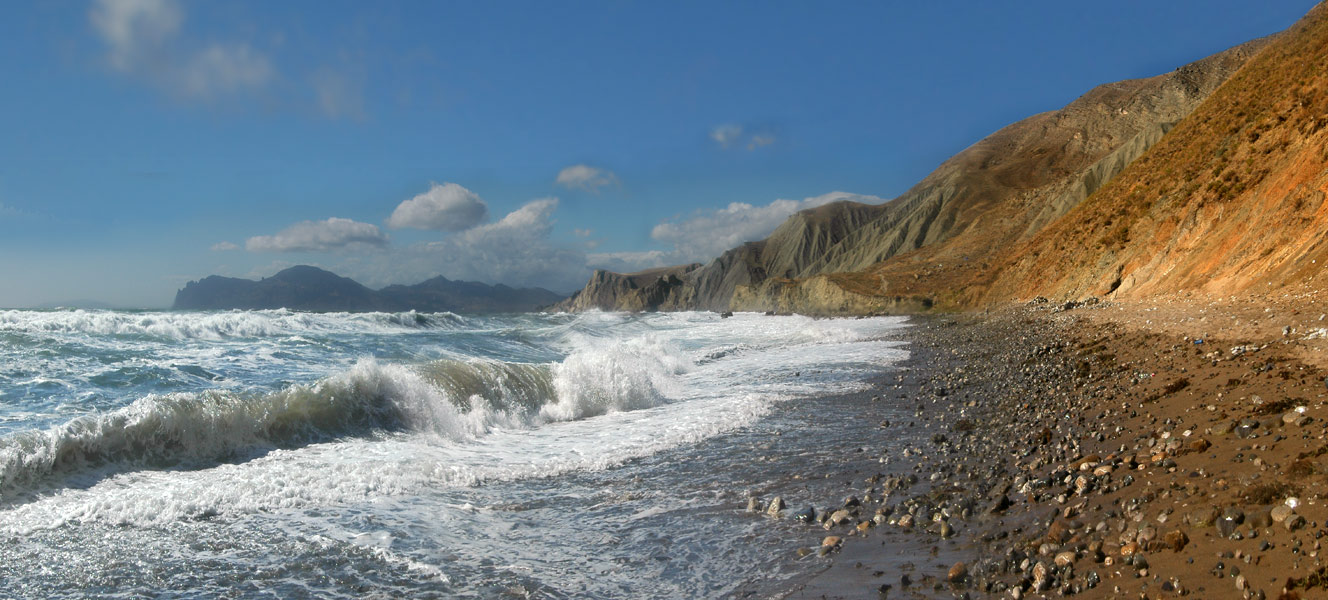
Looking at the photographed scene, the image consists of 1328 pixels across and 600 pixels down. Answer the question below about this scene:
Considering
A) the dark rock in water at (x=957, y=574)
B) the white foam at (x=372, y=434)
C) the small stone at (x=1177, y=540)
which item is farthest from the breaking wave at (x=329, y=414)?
the small stone at (x=1177, y=540)

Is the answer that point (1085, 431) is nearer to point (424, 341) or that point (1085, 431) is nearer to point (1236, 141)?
point (1236, 141)

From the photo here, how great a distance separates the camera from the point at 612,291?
7032 inches

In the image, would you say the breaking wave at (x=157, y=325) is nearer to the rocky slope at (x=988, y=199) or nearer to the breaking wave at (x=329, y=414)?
the breaking wave at (x=329, y=414)

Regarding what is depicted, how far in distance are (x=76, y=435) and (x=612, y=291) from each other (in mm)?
170014

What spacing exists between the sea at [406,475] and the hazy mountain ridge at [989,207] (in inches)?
1241

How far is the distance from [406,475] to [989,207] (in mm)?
89113

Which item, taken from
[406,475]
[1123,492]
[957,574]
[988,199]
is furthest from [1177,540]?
[988,199]

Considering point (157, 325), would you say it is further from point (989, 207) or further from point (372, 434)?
point (989, 207)

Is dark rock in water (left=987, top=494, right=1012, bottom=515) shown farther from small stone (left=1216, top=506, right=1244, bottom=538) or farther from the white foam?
the white foam

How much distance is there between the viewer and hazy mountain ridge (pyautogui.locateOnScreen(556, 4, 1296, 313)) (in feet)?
183

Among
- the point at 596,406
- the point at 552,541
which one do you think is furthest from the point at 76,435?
the point at 596,406

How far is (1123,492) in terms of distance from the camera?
18.0 ft

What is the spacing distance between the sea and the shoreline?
851mm

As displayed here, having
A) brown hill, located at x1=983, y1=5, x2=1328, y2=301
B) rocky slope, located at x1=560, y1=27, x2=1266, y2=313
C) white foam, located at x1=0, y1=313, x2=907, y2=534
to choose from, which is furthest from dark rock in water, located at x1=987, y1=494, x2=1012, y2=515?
rocky slope, located at x1=560, y1=27, x2=1266, y2=313
